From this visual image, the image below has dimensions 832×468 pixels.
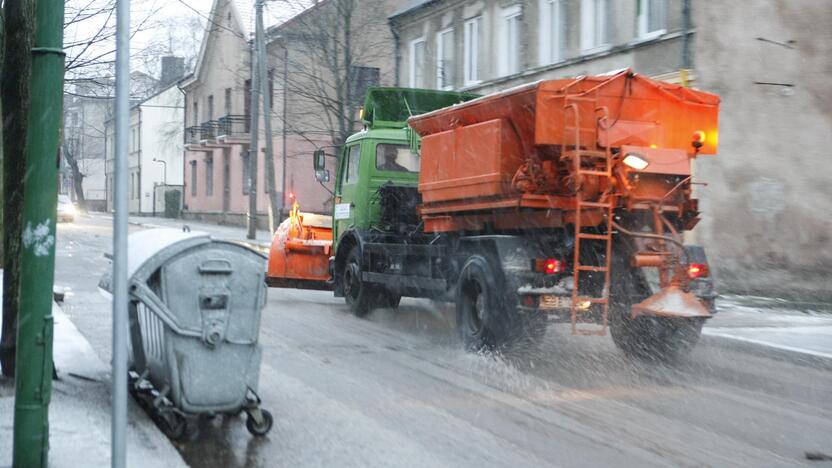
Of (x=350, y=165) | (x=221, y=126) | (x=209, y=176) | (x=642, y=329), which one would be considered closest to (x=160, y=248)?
(x=642, y=329)

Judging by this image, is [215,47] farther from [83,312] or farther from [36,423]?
[36,423]

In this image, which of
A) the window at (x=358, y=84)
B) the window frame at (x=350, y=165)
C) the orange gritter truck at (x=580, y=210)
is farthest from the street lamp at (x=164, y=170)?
the orange gritter truck at (x=580, y=210)

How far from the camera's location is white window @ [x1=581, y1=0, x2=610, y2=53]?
20.1 m

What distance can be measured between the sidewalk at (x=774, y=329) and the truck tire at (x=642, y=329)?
1.26 meters

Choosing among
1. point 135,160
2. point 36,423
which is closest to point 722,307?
point 36,423

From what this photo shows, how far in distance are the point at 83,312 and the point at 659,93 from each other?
7908mm

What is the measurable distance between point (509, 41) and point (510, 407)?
57.6 ft

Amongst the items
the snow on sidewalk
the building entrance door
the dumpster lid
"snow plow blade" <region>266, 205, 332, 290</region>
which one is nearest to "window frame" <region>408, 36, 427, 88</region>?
"snow plow blade" <region>266, 205, 332, 290</region>

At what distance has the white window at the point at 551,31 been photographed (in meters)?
21.8

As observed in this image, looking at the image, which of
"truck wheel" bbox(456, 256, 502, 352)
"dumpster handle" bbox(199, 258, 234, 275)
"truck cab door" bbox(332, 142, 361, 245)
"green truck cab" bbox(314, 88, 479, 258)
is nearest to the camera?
"dumpster handle" bbox(199, 258, 234, 275)

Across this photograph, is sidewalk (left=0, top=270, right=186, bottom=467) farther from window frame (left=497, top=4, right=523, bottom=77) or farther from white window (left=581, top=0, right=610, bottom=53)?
window frame (left=497, top=4, right=523, bottom=77)

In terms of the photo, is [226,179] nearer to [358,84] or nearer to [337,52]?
[358,84]

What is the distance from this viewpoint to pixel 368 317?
1349 centimetres

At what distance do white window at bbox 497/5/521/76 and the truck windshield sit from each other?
1050cm
